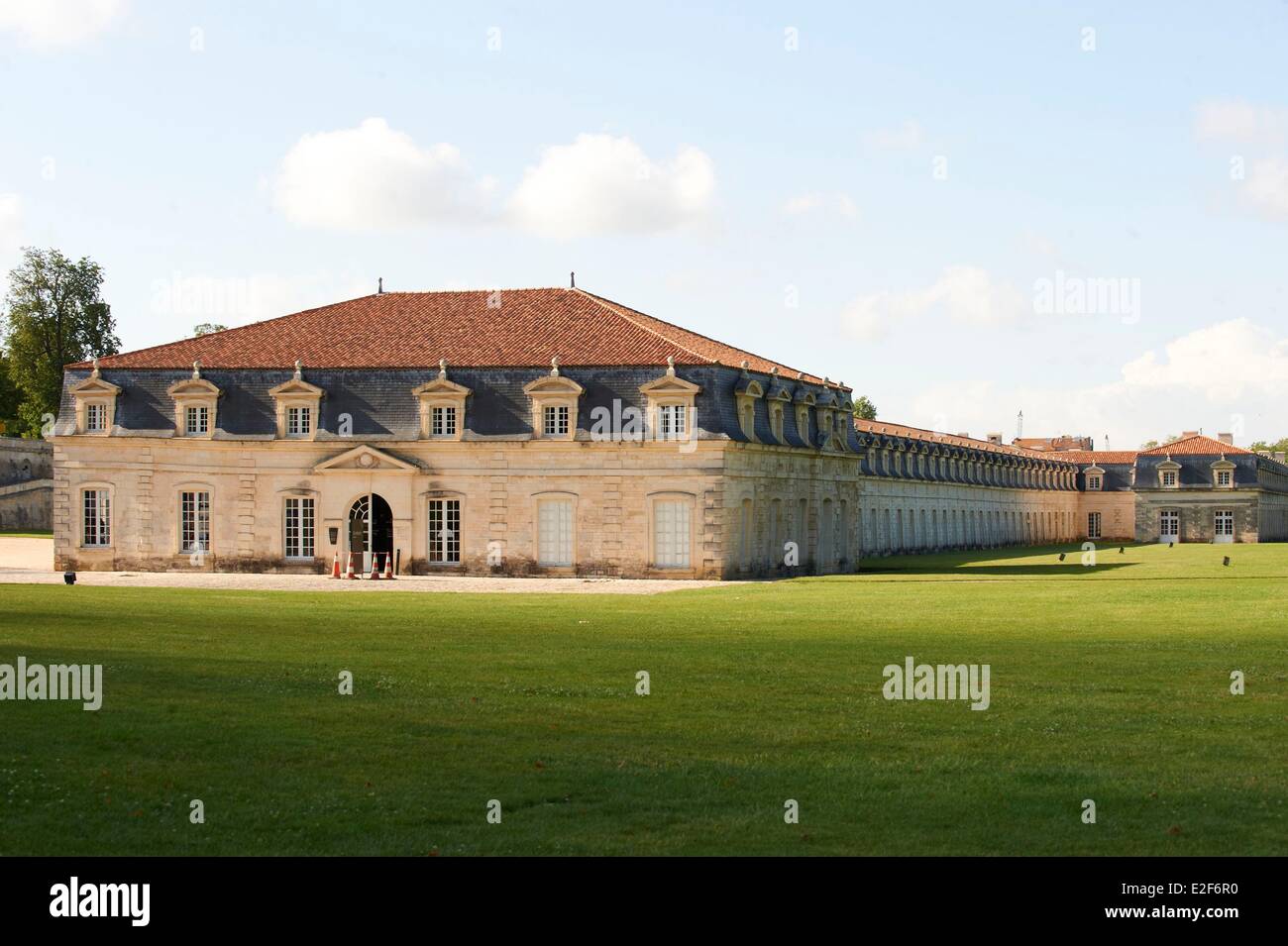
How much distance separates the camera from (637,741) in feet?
51.2

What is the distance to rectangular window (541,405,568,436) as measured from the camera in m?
53.0

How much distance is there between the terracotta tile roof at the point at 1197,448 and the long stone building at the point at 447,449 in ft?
236

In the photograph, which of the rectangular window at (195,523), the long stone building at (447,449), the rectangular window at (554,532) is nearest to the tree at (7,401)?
the long stone building at (447,449)

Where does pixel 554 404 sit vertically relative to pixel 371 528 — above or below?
above

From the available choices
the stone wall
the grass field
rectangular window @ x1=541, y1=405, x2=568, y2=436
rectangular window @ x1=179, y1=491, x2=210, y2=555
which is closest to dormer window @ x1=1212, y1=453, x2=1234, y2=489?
rectangular window @ x1=541, y1=405, x2=568, y2=436

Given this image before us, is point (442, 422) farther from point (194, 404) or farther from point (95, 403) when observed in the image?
point (95, 403)

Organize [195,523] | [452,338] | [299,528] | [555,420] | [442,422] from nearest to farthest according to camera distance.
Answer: [555,420] < [442,422] < [299,528] < [195,523] < [452,338]

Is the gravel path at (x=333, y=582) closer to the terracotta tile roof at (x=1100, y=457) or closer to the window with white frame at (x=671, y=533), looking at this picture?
the window with white frame at (x=671, y=533)

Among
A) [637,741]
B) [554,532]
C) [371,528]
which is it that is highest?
[371,528]

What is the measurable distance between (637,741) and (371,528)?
40.3 m

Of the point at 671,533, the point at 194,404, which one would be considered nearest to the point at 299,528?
the point at 194,404

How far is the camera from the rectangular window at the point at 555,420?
174ft
